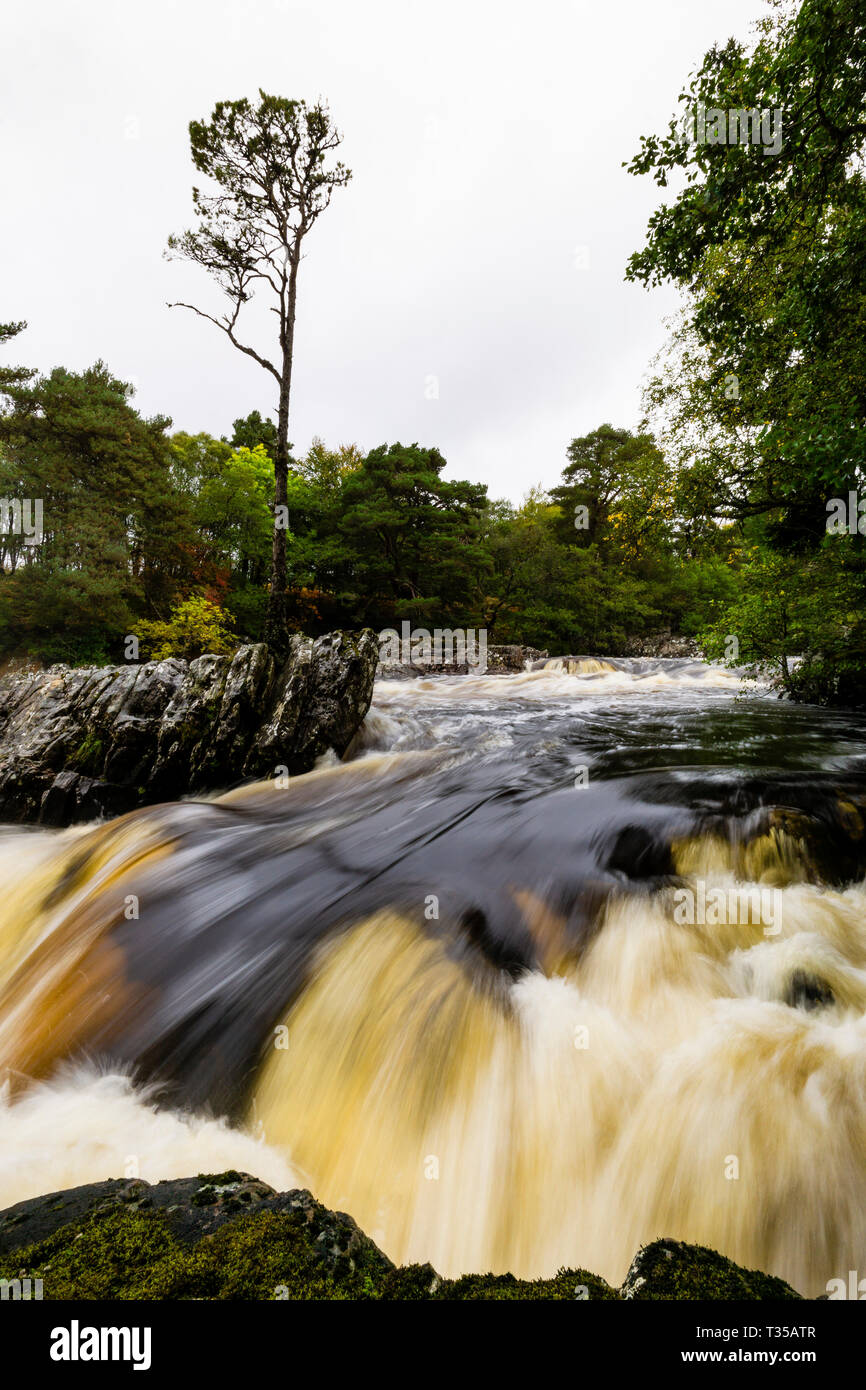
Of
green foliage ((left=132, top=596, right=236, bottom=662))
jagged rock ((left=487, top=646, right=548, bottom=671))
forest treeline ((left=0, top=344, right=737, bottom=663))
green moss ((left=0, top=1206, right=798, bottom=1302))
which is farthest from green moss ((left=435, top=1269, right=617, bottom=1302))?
jagged rock ((left=487, top=646, right=548, bottom=671))

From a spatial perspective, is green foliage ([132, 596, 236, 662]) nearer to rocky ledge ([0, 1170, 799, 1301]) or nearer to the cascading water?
the cascading water

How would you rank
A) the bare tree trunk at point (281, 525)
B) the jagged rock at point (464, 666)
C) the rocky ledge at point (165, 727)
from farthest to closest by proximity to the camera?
the jagged rock at point (464, 666), the bare tree trunk at point (281, 525), the rocky ledge at point (165, 727)

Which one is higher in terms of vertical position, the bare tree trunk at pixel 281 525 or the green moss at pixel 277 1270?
the bare tree trunk at pixel 281 525

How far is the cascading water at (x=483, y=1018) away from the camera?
6.77 feet

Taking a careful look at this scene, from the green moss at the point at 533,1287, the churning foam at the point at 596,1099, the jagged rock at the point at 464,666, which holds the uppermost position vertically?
the jagged rock at the point at 464,666

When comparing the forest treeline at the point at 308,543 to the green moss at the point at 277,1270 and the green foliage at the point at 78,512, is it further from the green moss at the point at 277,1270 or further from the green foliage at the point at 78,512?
the green moss at the point at 277,1270

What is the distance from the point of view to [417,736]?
8836mm

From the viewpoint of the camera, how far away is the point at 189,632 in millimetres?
16875

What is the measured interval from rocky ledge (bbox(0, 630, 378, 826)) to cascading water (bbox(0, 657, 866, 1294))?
0.81 metres

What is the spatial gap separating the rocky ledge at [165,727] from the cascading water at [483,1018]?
81 centimetres

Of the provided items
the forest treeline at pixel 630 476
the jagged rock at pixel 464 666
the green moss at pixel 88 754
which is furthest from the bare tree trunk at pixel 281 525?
the jagged rock at pixel 464 666

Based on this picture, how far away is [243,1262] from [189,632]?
17.8m

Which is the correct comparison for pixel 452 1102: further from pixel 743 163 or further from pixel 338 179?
pixel 338 179
